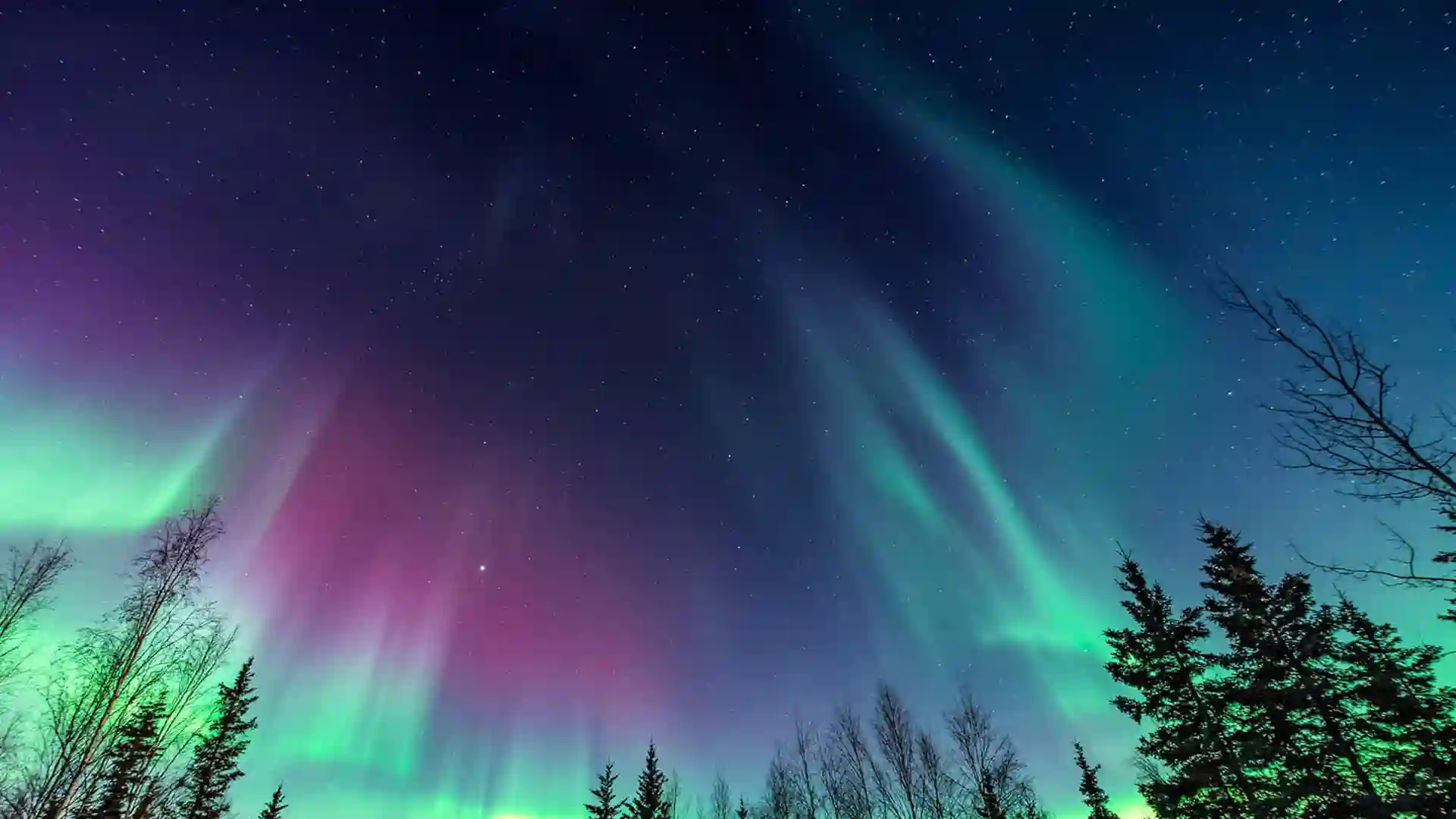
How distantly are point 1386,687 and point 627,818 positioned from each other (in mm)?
32785

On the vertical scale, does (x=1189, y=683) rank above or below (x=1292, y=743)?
above

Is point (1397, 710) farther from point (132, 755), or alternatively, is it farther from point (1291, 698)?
point (132, 755)

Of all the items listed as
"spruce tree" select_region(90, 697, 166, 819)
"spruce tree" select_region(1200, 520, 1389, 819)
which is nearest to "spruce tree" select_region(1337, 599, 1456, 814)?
"spruce tree" select_region(1200, 520, 1389, 819)

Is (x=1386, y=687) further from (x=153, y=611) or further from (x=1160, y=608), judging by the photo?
(x=153, y=611)

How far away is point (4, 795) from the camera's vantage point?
12719mm

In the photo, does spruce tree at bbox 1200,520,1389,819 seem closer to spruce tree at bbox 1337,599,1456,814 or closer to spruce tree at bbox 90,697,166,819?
spruce tree at bbox 1337,599,1456,814

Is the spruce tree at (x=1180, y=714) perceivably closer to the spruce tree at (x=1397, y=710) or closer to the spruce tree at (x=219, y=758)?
the spruce tree at (x=1397, y=710)

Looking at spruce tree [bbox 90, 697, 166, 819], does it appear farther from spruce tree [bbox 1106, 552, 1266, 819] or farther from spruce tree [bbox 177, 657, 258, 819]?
spruce tree [bbox 1106, 552, 1266, 819]

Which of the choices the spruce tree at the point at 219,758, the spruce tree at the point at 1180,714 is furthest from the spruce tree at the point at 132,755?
the spruce tree at the point at 1180,714

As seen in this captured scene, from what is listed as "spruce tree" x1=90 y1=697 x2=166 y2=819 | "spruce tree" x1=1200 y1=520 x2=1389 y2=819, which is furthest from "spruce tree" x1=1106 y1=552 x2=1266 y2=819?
"spruce tree" x1=90 y1=697 x2=166 y2=819

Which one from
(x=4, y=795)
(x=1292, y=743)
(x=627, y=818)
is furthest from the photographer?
(x=627, y=818)

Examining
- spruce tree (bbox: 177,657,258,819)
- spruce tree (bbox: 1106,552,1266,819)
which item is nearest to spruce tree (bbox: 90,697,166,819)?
spruce tree (bbox: 177,657,258,819)

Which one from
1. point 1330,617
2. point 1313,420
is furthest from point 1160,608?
point 1313,420

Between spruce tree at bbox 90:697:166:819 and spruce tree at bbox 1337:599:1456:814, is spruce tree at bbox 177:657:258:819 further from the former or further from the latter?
spruce tree at bbox 1337:599:1456:814
